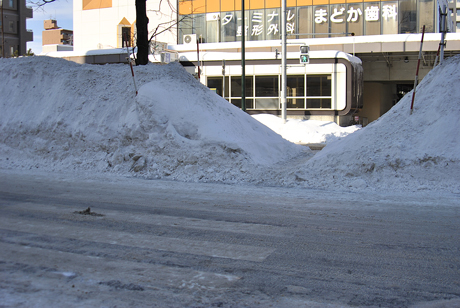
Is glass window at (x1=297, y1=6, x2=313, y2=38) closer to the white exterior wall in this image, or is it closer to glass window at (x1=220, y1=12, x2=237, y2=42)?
glass window at (x1=220, y1=12, x2=237, y2=42)

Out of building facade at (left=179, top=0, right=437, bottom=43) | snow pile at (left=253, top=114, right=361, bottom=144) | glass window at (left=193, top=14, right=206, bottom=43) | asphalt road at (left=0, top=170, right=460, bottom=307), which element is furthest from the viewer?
glass window at (left=193, top=14, right=206, bottom=43)

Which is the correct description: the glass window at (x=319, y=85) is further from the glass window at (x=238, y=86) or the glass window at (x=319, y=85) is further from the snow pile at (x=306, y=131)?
the snow pile at (x=306, y=131)

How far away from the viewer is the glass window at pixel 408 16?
34.8m

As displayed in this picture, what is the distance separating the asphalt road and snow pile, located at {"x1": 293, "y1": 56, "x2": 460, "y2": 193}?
2.79ft

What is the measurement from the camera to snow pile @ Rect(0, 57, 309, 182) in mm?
9984

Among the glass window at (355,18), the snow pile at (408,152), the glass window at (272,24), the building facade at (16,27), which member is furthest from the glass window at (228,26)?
the building facade at (16,27)

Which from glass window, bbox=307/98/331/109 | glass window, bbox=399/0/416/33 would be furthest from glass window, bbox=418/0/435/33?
glass window, bbox=307/98/331/109

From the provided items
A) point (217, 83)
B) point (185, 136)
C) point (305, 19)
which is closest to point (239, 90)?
point (217, 83)

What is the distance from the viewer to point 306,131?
20.4 meters

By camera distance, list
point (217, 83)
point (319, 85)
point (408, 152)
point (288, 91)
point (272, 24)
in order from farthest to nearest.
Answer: point (272, 24), point (217, 83), point (288, 91), point (319, 85), point (408, 152)

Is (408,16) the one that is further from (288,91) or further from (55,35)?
(55,35)

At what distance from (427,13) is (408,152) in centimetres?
3077

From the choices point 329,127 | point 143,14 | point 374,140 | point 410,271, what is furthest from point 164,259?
point 329,127

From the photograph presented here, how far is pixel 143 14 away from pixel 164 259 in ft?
32.9
